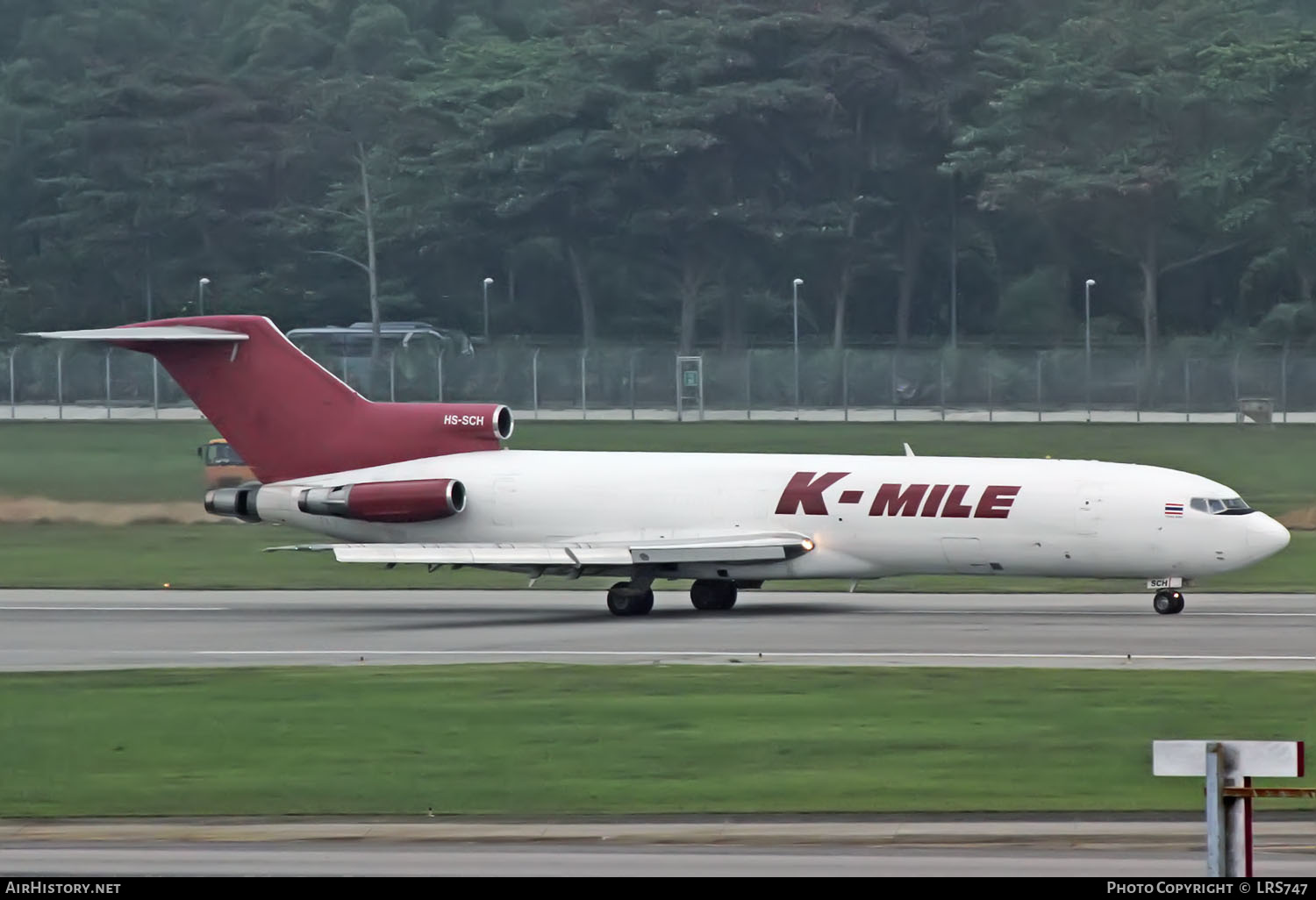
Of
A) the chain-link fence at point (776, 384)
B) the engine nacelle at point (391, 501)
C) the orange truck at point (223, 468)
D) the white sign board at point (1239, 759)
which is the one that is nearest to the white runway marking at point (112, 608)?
the engine nacelle at point (391, 501)

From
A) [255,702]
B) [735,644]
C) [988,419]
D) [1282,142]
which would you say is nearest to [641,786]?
[255,702]

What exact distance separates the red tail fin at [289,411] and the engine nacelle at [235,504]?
41.5 inches

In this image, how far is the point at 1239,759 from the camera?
13.0m

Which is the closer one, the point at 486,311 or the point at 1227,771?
the point at 1227,771

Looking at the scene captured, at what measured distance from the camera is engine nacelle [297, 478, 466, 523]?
40469 millimetres

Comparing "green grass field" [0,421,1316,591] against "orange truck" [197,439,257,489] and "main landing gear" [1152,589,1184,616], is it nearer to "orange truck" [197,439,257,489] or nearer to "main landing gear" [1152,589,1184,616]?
"orange truck" [197,439,257,489]

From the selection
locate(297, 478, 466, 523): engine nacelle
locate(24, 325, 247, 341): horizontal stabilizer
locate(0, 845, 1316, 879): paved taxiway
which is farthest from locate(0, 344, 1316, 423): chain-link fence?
locate(0, 845, 1316, 879): paved taxiway

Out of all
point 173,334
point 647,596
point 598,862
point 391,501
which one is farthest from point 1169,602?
point 598,862

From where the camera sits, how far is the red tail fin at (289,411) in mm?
41969

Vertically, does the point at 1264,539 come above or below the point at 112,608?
above

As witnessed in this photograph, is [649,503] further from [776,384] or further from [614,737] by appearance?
[776,384]

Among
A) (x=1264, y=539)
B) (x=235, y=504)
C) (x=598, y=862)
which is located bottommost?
(x=598, y=862)

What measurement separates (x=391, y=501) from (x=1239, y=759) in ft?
94.1

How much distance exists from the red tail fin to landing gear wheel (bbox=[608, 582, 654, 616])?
425cm
